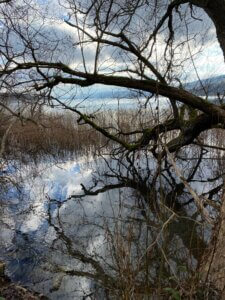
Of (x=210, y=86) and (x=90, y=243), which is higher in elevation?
(x=210, y=86)

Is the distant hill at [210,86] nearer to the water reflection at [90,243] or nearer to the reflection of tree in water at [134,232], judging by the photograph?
the reflection of tree in water at [134,232]

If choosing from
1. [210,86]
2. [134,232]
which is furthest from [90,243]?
[210,86]

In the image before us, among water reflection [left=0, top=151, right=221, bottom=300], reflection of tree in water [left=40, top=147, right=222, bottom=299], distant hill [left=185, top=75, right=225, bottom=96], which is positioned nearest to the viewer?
reflection of tree in water [left=40, top=147, right=222, bottom=299]

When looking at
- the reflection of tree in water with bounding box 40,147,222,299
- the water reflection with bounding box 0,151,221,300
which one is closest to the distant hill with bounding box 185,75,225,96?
the reflection of tree in water with bounding box 40,147,222,299

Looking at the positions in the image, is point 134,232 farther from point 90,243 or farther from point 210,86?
point 210,86

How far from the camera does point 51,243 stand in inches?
191

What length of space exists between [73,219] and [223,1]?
145 inches

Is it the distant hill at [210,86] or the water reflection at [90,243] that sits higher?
the distant hill at [210,86]

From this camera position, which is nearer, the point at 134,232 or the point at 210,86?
the point at 134,232

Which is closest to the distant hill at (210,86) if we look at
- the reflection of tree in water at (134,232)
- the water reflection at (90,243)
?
the reflection of tree in water at (134,232)

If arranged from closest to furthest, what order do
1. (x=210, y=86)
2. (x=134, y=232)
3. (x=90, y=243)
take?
(x=134, y=232) < (x=90, y=243) < (x=210, y=86)

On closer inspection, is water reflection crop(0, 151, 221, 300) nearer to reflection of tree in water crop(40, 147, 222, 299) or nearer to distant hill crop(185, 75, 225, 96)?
reflection of tree in water crop(40, 147, 222, 299)

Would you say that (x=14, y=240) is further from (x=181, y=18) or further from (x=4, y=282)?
(x=181, y=18)

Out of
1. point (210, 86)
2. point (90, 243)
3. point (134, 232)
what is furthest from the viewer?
point (210, 86)
